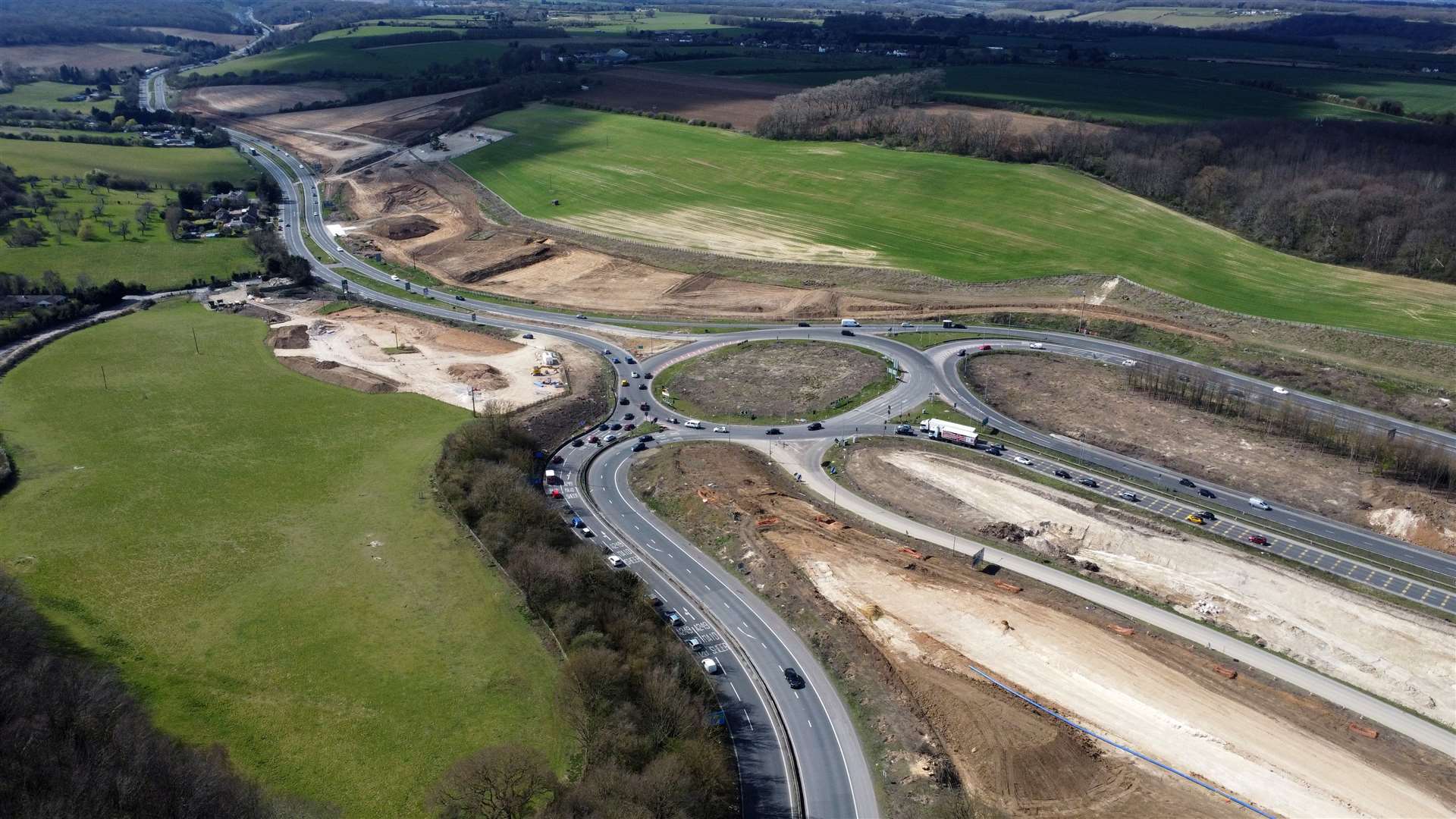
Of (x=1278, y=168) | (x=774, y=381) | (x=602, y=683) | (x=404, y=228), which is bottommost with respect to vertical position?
(x=602, y=683)

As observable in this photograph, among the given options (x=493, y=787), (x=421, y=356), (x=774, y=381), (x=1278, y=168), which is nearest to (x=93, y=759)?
(x=493, y=787)

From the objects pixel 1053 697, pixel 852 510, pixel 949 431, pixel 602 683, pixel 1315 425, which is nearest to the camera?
pixel 602 683

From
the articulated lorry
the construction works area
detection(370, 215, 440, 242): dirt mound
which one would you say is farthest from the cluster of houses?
the articulated lorry

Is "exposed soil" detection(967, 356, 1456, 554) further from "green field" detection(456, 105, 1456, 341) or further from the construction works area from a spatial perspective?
the construction works area

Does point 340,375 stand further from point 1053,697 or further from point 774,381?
point 1053,697

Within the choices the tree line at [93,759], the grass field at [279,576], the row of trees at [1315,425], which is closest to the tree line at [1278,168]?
the row of trees at [1315,425]

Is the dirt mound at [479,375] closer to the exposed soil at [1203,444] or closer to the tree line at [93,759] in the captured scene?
the tree line at [93,759]
